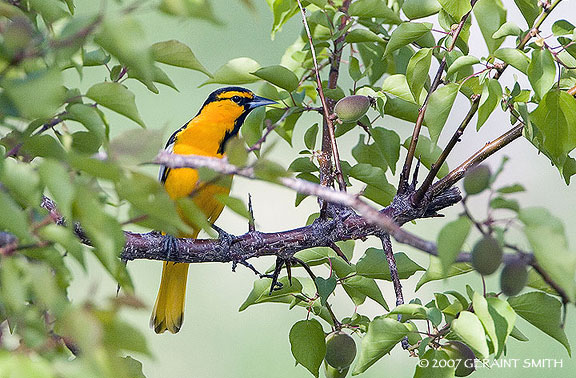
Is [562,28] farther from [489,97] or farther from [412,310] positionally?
[412,310]

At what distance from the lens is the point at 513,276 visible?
0.56 m

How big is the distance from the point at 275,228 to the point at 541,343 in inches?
41.1

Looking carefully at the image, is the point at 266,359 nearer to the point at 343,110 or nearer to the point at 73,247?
the point at 343,110

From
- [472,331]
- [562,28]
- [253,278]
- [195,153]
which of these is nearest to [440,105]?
[562,28]

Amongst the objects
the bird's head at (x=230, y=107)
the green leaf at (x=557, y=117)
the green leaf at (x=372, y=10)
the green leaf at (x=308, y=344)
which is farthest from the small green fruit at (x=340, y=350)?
the bird's head at (x=230, y=107)

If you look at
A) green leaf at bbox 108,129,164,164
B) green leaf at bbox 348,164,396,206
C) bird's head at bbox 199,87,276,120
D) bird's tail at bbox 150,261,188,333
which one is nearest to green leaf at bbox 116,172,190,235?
green leaf at bbox 108,129,164,164

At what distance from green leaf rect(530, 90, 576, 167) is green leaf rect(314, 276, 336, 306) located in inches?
12.6

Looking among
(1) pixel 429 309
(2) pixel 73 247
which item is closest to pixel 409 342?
(1) pixel 429 309

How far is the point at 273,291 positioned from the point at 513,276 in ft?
1.41

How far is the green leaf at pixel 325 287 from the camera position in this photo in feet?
2.91

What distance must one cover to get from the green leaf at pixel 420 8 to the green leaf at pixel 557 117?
0.80 feet

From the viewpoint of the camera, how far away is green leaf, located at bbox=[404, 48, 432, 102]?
2.93 feet

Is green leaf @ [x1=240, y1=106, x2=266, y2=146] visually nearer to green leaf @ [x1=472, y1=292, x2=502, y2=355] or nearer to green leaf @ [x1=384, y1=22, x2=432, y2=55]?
green leaf @ [x1=384, y1=22, x2=432, y2=55]

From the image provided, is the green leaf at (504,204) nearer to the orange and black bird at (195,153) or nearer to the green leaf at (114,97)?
the green leaf at (114,97)
